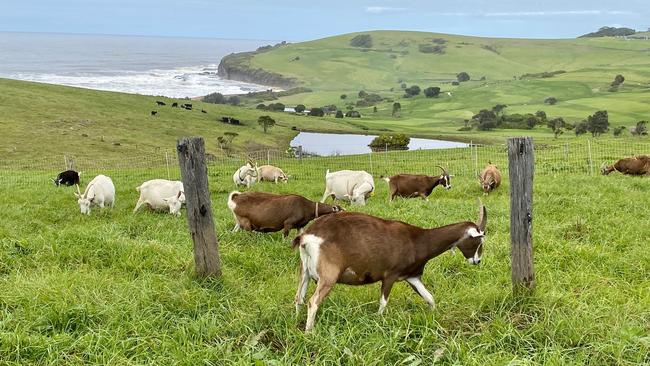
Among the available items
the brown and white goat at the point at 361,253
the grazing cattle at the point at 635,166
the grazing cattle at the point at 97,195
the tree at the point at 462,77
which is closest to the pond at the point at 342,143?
the grazing cattle at the point at 635,166

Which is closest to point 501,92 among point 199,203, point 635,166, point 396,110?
point 396,110

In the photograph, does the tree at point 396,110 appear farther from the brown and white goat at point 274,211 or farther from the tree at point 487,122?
the brown and white goat at point 274,211

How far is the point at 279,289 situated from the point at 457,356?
283 centimetres

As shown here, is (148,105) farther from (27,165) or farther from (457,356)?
(457,356)

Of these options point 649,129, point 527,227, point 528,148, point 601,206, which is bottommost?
point 649,129

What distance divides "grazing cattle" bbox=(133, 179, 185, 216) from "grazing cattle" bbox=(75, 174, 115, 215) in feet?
3.09

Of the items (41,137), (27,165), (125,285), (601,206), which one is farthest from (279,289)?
(41,137)

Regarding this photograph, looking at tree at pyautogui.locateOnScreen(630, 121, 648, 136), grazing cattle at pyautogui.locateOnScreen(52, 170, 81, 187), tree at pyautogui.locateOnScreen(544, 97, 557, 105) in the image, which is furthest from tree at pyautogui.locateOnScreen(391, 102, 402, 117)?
grazing cattle at pyautogui.locateOnScreen(52, 170, 81, 187)

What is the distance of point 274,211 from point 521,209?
205 inches

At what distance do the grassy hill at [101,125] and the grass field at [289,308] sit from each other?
38800mm

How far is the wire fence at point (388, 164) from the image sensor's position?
24.2 metres

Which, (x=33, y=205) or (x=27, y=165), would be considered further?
(x=27, y=165)

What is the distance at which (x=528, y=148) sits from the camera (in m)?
6.17

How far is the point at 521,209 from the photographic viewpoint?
6.23 metres
